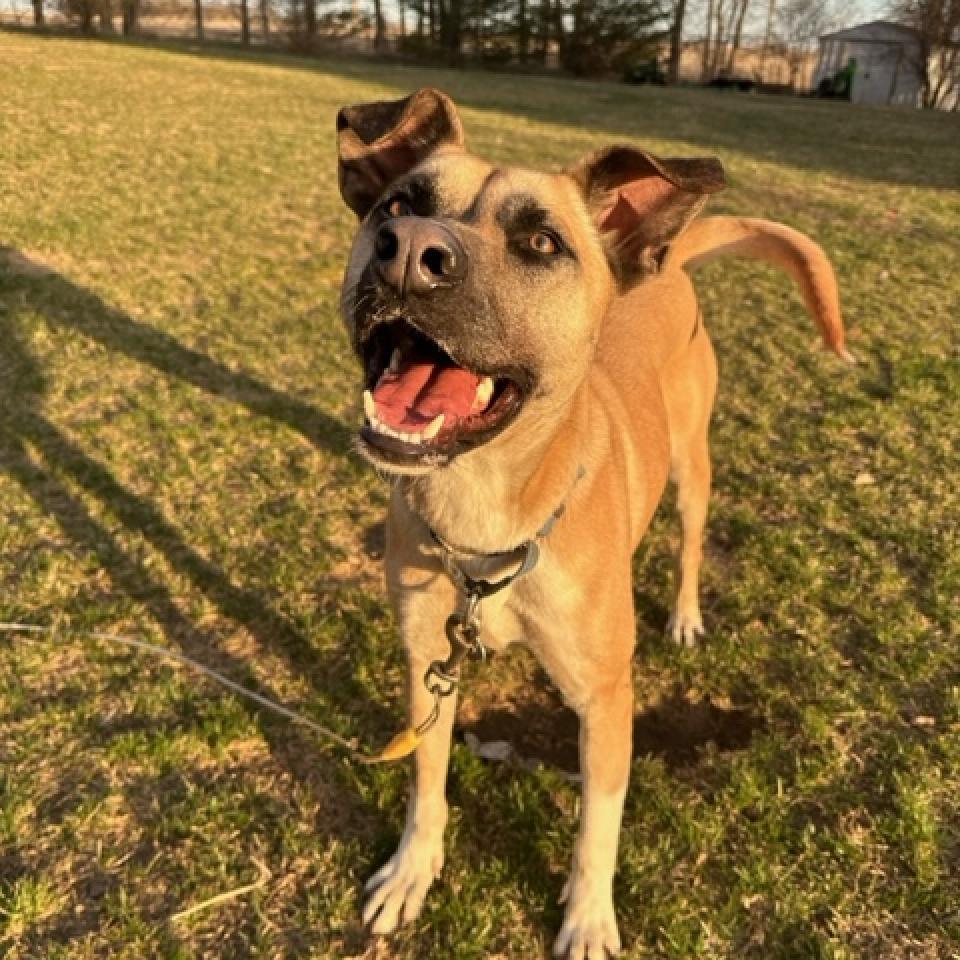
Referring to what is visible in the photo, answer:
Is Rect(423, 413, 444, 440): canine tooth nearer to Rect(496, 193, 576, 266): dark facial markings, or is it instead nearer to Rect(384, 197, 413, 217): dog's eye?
Rect(496, 193, 576, 266): dark facial markings

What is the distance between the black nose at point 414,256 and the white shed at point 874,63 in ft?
156

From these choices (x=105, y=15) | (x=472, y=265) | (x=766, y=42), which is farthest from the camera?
(x=766, y=42)

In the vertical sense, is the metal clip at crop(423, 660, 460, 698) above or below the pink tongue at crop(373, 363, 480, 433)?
below

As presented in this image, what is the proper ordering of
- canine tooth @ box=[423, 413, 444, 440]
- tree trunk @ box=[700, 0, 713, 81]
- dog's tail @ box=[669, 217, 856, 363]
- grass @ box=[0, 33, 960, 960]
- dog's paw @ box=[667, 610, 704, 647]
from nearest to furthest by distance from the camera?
1. canine tooth @ box=[423, 413, 444, 440]
2. grass @ box=[0, 33, 960, 960]
3. dog's tail @ box=[669, 217, 856, 363]
4. dog's paw @ box=[667, 610, 704, 647]
5. tree trunk @ box=[700, 0, 713, 81]

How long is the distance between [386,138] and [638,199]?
2.65 feet

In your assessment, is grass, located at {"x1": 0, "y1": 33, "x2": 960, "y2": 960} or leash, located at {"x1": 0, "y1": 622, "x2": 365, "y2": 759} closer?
grass, located at {"x1": 0, "y1": 33, "x2": 960, "y2": 960}

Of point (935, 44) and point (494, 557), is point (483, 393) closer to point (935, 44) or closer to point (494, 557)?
point (494, 557)

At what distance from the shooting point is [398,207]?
2371 mm

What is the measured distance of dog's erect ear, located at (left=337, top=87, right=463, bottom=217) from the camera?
2.36m

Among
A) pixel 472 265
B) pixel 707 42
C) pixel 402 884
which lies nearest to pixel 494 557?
pixel 472 265

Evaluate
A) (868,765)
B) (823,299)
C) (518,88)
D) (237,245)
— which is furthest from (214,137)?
(518,88)

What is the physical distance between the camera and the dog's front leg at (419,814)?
2607mm

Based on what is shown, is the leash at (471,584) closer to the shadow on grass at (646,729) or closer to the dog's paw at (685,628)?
the shadow on grass at (646,729)

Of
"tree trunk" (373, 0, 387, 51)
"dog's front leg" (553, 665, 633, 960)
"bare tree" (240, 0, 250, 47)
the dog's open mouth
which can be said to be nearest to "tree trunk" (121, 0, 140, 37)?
"bare tree" (240, 0, 250, 47)
